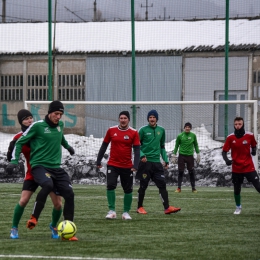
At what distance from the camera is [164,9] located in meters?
27.5

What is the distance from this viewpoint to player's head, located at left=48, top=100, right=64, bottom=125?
10.4m

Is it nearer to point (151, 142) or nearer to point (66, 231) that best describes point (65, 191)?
point (66, 231)

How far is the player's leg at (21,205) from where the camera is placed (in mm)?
10406

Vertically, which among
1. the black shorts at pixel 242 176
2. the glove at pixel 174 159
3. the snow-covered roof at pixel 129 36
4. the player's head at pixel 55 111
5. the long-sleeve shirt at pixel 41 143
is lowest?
the glove at pixel 174 159

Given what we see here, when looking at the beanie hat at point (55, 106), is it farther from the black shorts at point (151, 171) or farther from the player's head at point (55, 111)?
the black shorts at point (151, 171)

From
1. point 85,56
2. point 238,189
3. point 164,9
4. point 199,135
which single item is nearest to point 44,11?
point 164,9

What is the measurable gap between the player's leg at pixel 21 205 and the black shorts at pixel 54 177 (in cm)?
25

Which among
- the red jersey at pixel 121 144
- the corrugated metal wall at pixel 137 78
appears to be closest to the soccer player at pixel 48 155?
the red jersey at pixel 121 144

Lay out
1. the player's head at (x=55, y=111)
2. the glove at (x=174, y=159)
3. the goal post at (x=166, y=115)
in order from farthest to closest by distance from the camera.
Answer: the goal post at (x=166, y=115) → the glove at (x=174, y=159) → the player's head at (x=55, y=111)

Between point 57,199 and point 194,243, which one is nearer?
point 194,243

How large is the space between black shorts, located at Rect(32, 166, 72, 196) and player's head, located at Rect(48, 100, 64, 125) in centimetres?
68

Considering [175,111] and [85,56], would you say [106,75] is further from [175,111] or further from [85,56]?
[175,111]

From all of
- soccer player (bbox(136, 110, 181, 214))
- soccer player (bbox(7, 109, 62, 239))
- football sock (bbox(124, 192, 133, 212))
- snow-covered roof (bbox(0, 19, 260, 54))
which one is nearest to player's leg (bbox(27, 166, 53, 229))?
soccer player (bbox(7, 109, 62, 239))

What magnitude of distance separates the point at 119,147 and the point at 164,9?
14645 millimetres
